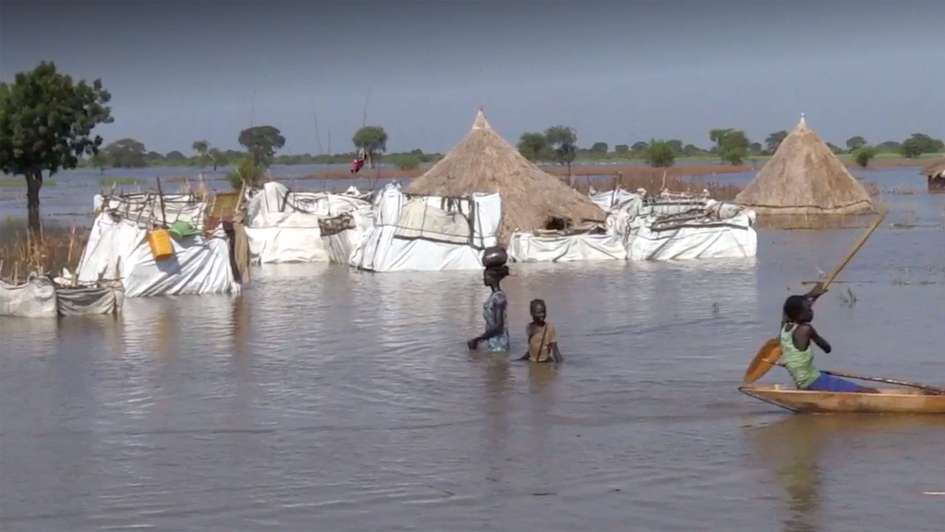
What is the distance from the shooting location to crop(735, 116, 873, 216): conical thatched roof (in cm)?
4288

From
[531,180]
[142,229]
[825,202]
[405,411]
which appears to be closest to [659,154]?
[825,202]

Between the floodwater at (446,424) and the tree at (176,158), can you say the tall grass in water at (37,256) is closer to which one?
the floodwater at (446,424)

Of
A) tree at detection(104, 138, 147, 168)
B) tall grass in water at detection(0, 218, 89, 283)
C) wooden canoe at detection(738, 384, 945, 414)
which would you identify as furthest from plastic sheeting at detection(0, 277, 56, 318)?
tree at detection(104, 138, 147, 168)

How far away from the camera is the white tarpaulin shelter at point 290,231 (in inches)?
1123

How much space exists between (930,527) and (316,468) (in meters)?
A: 4.08

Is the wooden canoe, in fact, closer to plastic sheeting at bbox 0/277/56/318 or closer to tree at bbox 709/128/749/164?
plastic sheeting at bbox 0/277/56/318

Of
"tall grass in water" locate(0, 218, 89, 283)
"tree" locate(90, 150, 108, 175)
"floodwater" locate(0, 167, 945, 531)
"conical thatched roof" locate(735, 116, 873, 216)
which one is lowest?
"floodwater" locate(0, 167, 945, 531)

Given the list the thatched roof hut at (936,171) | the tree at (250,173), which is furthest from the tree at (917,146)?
the tree at (250,173)

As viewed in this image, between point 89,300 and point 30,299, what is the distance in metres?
0.79

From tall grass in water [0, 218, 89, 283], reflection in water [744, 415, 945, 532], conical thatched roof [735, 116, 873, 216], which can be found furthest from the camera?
conical thatched roof [735, 116, 873, 216]

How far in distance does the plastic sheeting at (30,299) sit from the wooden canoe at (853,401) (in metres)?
10.7

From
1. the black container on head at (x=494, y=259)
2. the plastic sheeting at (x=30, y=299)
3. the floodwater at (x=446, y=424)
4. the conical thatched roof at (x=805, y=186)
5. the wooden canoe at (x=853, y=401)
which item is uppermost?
the conical thatched roof at (x=805, y=186)

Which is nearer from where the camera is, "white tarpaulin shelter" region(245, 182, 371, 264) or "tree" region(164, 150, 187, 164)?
"white tarpaulin shelter" region(245, 182, 371, 264)

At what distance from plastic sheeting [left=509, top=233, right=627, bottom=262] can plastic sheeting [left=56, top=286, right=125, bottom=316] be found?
10.2 metres
